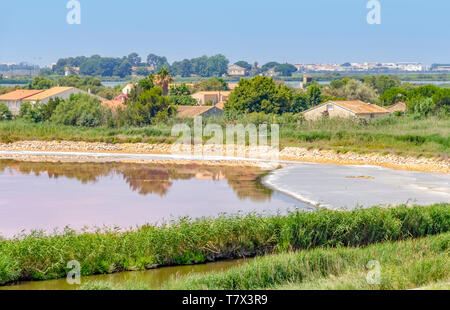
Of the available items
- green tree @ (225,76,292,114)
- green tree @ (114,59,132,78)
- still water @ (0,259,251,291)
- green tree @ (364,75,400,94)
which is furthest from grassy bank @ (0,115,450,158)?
green tree @ (114,59,132,78)

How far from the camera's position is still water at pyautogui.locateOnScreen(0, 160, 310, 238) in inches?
625

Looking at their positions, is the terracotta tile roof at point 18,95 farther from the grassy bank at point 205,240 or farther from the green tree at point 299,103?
the grassy bank at point 205,240

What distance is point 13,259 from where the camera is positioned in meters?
11.1

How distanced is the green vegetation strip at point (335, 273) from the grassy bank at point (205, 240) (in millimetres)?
1255

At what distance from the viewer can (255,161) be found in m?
28.2

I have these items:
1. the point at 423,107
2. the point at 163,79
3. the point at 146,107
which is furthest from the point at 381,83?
the point at 146,107

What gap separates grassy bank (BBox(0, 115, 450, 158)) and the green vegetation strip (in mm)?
15481

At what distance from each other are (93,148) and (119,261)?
21469 mm

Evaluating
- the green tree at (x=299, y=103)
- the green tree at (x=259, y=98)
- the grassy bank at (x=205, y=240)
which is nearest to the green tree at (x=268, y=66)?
the green tree at (x=299, y=103)

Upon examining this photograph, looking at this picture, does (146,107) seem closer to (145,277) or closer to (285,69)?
(145,277)

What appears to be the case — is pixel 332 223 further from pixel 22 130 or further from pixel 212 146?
pixel 22 130

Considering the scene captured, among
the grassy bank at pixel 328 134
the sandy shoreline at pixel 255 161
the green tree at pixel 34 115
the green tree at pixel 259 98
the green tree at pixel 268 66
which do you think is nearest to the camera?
the sandy shoreline at pixel 255 161

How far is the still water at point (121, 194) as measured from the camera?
1587cm

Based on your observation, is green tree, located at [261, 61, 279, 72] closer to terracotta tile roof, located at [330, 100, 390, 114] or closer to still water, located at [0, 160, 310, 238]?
terracotta tile roof, located at [330, 100, 390, 114]
